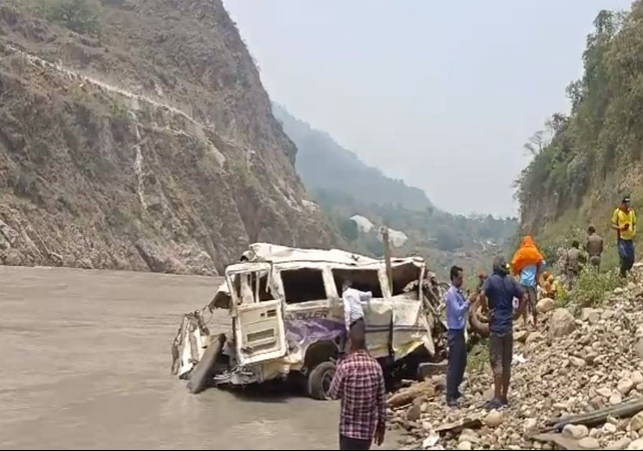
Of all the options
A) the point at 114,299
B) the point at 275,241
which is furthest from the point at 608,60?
the point at 275,241

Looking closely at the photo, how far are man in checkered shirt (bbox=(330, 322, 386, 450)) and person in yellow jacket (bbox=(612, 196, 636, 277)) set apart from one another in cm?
952

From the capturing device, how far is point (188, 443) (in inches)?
397

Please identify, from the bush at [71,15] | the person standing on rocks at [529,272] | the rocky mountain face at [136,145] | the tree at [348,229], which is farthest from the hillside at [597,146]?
the tree at [348,229]

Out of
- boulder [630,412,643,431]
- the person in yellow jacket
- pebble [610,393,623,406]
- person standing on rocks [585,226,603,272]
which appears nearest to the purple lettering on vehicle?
pebble [610,393,623,406]

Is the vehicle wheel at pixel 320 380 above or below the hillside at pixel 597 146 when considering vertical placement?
below

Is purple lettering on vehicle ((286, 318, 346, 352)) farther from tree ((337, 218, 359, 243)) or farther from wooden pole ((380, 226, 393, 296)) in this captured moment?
tree ((337, 218, 359, 243))

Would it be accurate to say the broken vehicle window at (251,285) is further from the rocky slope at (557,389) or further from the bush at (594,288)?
the bush at (594,288)

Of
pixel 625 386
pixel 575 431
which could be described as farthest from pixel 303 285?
pixel 575 431

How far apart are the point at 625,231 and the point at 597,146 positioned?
2404 centimetres

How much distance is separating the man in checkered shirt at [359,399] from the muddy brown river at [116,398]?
56 centimetres

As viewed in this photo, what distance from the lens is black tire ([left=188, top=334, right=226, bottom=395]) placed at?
45.4ft

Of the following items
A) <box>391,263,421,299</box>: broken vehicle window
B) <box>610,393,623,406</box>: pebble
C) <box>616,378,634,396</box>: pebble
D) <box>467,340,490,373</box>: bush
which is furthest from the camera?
<box>391,263,421,299</box>: broken vehicle window

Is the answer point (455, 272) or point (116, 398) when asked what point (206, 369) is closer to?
point (116, 398)

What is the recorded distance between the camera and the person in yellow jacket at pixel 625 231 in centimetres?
1552
